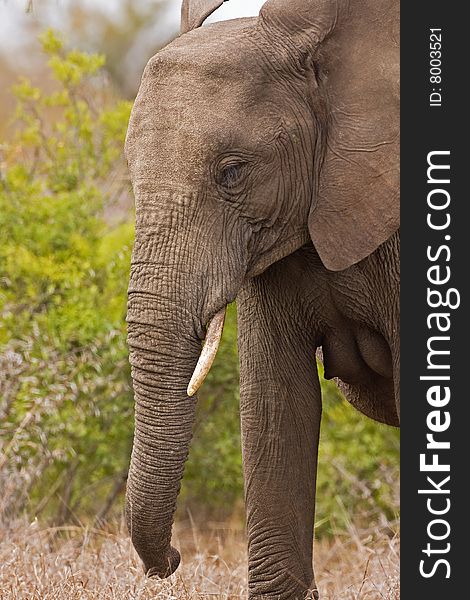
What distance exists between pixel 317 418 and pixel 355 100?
4.23 ft

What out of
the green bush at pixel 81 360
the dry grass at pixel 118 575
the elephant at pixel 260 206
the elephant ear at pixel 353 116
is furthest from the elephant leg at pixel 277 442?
the green bush at pixel 81 360

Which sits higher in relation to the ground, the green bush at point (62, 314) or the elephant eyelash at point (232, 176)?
the green bush at point (62, 314)

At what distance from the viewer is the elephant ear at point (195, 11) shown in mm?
5355

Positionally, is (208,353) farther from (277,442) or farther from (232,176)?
(277,442)

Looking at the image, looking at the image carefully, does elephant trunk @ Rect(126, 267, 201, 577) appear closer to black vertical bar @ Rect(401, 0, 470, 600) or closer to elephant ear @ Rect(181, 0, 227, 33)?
black vertical bar @ Rect(401, 0, 470, 600)

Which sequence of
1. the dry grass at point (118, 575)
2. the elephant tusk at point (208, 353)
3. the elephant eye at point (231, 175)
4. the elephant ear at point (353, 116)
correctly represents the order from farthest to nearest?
the dry grass at point (118, 575)
the elephant ear at point (353, 116)
the elephant eye at point (231, 175)
the elephant tusk at point (208, 353)

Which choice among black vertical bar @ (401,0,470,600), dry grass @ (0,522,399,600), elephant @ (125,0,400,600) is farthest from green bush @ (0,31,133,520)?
black vertical bar @ (401,0,470,600)

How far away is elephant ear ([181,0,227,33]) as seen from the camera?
17.6 feet

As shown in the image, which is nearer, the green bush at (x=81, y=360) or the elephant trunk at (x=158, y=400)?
the elephant trunk at (x=158, y=400)

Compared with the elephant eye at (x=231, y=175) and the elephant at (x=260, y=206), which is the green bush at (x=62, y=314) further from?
the elephant eye at (x=231, y=175)

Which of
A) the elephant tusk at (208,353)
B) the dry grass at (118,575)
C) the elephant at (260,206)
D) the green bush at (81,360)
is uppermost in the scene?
the green bush at (81,360)

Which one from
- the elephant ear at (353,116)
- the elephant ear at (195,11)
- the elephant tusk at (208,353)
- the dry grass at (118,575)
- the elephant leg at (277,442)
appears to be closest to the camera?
the elephant tusk at (208,353)

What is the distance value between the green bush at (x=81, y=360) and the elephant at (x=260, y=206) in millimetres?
2230

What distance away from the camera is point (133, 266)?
485 cm
